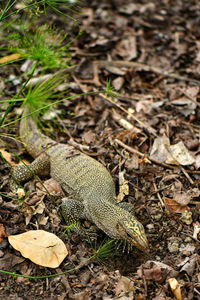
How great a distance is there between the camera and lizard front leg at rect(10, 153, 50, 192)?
5.54 metres

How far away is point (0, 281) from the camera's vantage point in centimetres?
415

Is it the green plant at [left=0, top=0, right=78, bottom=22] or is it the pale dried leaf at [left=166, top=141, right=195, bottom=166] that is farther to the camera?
the pale dried leaf at [left=166, top=141, right=195, bottom=166]

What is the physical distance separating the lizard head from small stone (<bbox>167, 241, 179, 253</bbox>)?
1.55 feet

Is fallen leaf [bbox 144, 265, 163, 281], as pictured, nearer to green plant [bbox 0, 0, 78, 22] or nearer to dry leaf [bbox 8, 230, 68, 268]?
dry leaf [bbox 8, 230, 68, 268]

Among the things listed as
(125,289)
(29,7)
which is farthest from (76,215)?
(29,7)

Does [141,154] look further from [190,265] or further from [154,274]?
[154,274]

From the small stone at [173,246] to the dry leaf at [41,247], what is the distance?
55.5 inches

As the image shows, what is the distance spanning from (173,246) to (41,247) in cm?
178

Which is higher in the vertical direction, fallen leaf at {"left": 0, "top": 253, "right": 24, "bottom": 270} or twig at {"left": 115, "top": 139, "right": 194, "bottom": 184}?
fallen leaf at {"left": 0, "top": 253, "right": 24, "bottom": 270}

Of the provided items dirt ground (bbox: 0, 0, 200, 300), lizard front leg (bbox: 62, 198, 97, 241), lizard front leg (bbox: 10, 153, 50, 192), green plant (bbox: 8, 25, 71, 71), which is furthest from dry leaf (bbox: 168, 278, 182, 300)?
green plant (bbox: 8, 25, 71, 71)

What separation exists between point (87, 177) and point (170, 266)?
1.85 m

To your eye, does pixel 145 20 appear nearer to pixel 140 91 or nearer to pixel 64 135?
pixel 140 91

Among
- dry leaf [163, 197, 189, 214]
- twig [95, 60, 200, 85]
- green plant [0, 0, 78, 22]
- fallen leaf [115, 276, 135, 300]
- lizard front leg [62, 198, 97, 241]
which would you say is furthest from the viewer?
twig [95, 60, 200, 85]

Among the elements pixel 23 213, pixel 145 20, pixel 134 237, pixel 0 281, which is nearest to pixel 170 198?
pixel 134 237
